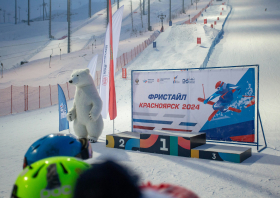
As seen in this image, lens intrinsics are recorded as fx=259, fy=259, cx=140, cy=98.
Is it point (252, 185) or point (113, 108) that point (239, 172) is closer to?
point (252, 185)

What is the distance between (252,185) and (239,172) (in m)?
0.59

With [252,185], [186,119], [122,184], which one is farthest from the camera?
[186,119]

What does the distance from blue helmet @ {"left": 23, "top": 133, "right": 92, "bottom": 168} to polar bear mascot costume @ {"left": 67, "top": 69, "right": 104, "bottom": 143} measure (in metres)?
4.28

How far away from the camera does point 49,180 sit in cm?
128

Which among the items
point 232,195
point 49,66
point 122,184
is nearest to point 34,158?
point 122,184

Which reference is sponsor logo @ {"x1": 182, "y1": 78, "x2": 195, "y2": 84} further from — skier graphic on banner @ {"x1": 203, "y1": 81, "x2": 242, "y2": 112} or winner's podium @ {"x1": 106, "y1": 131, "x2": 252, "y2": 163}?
winner's podium @ {"x1": 106, "y1": 131, "x2": 252, "y2": 163}

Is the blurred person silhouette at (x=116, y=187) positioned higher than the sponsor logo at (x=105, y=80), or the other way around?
the sponsor logo at (x=105, y=80)

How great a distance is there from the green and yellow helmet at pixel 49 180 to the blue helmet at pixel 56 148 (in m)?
0.68

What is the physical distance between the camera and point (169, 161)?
5.24 meters

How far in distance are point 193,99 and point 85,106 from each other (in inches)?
111

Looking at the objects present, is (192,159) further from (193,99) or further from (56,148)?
(56,148)

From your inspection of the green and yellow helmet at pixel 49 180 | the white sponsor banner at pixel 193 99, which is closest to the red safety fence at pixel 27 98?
the white sponsor banner at pixel 193 99

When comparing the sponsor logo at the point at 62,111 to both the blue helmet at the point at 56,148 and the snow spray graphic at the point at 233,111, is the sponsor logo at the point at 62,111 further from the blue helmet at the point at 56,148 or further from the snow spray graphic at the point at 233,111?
the blue helmet at the point at 56,148

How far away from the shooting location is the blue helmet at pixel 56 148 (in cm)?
203
